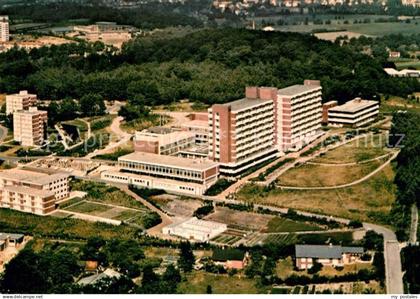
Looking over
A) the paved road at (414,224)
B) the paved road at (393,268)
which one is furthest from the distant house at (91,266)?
the paved road at (414,224)

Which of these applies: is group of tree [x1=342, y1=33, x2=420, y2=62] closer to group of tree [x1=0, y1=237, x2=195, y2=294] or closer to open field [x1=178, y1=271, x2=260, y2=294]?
group of tree [x1=0, y1=237, x2=195, y2=294]

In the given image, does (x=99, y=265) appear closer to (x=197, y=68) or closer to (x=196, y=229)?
(x=196, y=229)

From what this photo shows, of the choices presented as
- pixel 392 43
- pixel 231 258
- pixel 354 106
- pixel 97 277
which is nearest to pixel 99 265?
pixel 97 277

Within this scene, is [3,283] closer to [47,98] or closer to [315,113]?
[315,113]

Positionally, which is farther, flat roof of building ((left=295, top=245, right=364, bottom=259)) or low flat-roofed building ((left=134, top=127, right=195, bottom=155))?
low flat-roofed building ((left=134, top=127, right=195, bottom=155))

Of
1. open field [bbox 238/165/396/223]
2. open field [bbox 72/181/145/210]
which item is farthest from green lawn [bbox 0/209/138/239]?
open field [bbox 238/165/396/223]

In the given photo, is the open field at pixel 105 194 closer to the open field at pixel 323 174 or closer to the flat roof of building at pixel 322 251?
the open field at pixel 323 174

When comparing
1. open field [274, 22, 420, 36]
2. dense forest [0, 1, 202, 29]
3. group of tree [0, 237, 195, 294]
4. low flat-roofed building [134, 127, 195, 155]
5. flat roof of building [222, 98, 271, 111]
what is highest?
dense forest [0, 1, 202, 29]
